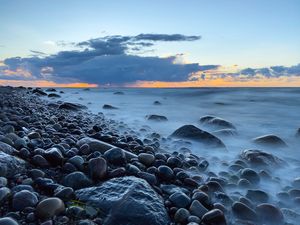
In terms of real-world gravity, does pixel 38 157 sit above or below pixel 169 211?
above

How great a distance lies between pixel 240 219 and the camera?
2.86 m

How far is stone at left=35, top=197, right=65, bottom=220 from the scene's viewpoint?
88.0 inches

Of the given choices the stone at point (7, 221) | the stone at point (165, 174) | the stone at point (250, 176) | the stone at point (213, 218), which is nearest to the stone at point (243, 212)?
the stone at point (213, 218)

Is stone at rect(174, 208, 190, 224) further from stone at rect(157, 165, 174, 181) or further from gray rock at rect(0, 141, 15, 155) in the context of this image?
gray rock at rect(0, 141, 15, 155)

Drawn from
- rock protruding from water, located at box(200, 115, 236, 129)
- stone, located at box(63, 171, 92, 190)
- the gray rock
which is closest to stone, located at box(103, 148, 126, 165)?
stone, located at box(63, 171, 92, 190)

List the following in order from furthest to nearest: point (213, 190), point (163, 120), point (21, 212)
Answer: point (163, 120) → point (213, 190) → point (21, 212)

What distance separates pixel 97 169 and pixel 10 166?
0.83 meters

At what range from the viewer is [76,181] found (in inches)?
115

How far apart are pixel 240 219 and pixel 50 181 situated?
6.02 feet

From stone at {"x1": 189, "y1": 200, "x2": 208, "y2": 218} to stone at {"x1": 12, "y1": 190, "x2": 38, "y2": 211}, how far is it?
1.35m

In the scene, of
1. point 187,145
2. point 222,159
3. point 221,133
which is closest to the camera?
point 222,159

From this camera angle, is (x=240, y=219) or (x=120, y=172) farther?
(x=120, y=172)

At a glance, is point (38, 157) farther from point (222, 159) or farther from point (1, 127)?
point (222, 159)

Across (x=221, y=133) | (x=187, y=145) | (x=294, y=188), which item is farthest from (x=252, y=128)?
(x=294, y=188)
